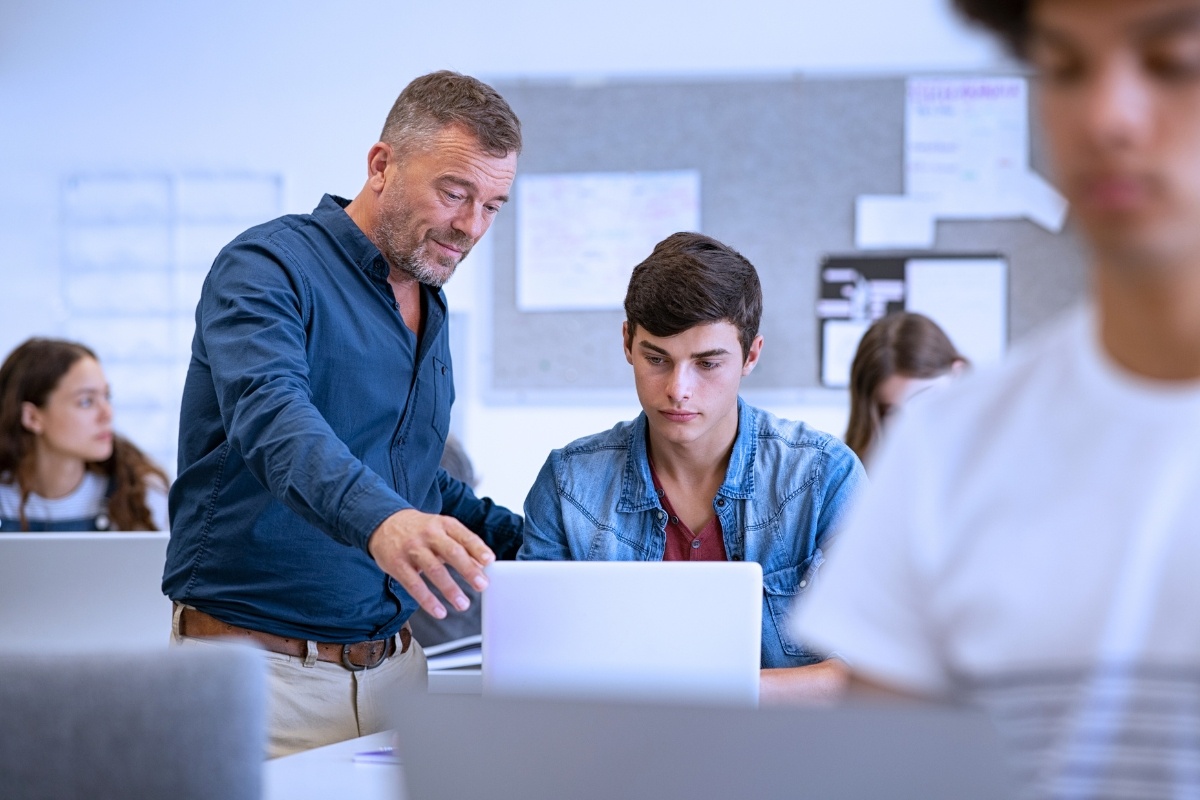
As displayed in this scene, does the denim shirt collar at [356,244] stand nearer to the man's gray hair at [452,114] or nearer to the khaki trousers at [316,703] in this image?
the man's gray hair at [452,114]

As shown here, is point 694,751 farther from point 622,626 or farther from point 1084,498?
point 622,626

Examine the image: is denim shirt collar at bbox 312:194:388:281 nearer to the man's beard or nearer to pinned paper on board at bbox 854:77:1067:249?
the man's beard

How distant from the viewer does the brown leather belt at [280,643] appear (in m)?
1.71

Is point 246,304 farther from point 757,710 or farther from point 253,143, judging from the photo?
point 253,143

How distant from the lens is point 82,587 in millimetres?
1951

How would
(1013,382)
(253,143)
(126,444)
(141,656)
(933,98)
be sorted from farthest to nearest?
(253,143) → (933,98) → (126,444) → (141,656) → (1013,382)

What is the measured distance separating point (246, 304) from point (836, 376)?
8.47 feet

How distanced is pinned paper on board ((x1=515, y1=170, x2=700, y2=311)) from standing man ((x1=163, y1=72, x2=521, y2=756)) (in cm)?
196

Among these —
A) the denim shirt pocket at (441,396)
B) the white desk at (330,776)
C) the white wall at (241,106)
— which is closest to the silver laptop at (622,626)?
the white desk at (330,776)

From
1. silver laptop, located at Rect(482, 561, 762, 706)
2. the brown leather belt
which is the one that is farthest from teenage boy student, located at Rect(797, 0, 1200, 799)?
the brown leather belt

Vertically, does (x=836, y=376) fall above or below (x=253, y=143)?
below

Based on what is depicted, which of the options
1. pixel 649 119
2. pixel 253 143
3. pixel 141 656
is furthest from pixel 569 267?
pixel 141 656

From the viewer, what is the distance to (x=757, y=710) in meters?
0.58

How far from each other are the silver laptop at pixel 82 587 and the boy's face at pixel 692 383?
0.83 m
